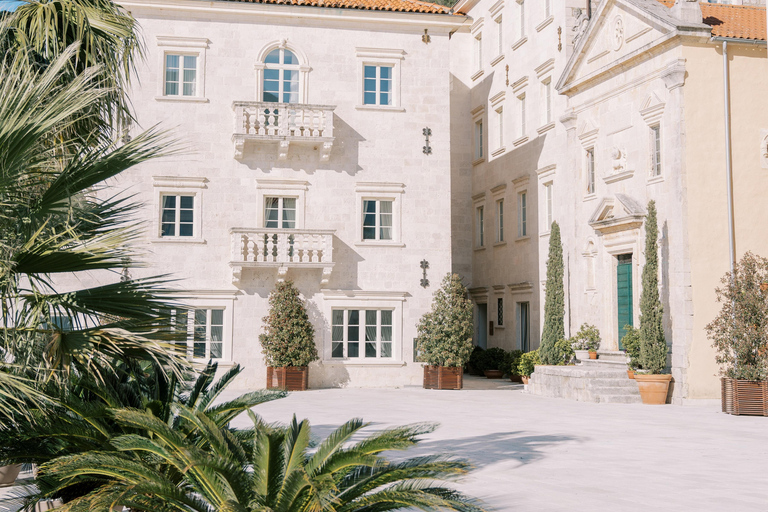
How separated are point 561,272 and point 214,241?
10112 millimetres

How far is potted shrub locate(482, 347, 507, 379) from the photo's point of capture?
29875 mm

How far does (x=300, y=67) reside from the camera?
2558 centimetres

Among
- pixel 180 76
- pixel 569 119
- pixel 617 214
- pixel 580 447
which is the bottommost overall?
pixel 580 447

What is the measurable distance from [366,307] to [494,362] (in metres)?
7.04

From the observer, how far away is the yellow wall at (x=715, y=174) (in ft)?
65.0

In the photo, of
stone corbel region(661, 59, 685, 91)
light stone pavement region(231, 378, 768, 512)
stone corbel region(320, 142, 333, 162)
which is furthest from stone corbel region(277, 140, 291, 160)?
stone corbel region(661, 59, 685, 91)

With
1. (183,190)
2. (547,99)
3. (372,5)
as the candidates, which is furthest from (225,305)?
(547,99)

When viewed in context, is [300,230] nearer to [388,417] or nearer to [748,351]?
[388,417]

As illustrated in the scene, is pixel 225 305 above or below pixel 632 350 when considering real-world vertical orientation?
above

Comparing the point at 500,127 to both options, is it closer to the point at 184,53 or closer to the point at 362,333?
the point at 362,333

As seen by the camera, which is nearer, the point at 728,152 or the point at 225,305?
the point at 728,152

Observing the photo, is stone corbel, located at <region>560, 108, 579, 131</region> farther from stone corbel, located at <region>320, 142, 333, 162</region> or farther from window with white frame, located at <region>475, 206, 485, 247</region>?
window with white frame, located at <region>475, 206, 485, 247</region>

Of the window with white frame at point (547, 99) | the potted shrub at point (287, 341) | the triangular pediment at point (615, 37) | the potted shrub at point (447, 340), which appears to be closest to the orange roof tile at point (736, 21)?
the triangular pediment at point (615, 37)

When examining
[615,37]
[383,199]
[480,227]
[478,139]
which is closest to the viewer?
[615,37]
